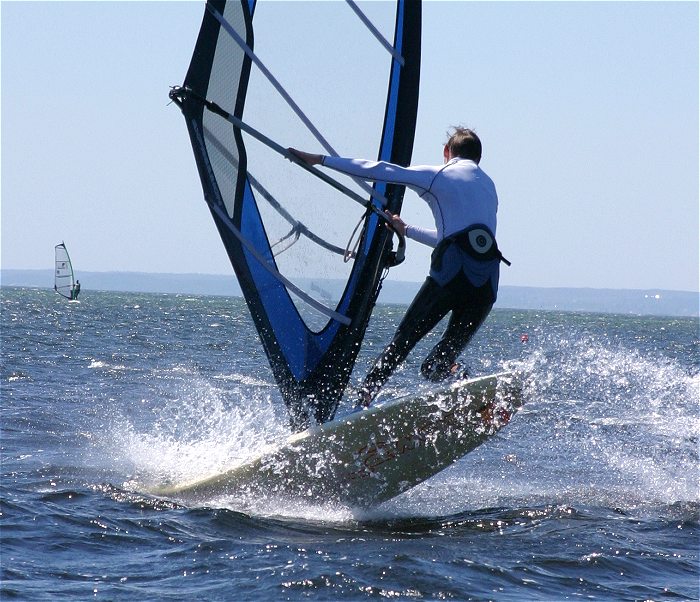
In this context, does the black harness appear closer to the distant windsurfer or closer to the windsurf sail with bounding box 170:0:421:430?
the distant windsurfer

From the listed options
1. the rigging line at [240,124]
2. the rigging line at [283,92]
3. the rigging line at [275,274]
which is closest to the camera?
the rigging line at [240,124]

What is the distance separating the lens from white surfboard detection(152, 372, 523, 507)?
531 cm

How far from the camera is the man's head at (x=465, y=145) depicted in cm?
523

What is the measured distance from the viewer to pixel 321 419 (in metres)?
5.84

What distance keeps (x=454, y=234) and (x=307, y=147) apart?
3.52ft

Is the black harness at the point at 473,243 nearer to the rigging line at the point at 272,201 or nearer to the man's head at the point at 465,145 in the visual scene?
the man's head at the point at 465,145

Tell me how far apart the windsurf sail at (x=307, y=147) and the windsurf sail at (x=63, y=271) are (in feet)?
139

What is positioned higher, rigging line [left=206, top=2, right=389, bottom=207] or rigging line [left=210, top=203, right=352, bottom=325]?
rigging line [left=206, top=2, right=389, bottom=207]

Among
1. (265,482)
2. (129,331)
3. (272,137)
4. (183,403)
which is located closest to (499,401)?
(265,482)

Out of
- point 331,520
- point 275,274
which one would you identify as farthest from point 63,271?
point 331,520

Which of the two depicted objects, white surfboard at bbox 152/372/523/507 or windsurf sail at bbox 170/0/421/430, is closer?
white surfboard at bbox 152/372/523/507

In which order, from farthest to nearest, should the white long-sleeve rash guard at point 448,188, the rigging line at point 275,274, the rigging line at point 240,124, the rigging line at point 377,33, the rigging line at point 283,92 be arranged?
the rigging line at point 377,33
the rigging line at point 275,274
the rigging line at point 283,92
the rigging line at point 240,124
the white long-sleeve rash guard at point 448,188

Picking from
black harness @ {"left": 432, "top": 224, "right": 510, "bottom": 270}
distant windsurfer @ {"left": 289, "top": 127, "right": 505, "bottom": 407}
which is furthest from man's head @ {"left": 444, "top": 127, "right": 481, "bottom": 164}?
black harness @ {"left": 432, "top": 224, "right": 510, "bottom": 270}

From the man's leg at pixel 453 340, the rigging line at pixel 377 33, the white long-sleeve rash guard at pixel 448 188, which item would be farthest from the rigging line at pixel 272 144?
the rigging line at pixel 377 33
